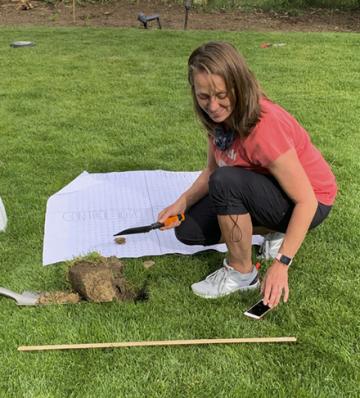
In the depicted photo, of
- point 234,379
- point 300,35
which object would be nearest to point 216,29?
point 300,35

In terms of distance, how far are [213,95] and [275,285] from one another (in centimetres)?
72

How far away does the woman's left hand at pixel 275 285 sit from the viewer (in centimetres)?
186

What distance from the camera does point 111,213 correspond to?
120 inches

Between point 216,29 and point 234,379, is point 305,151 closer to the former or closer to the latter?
point 234,379

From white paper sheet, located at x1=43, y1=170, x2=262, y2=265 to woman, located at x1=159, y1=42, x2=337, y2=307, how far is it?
35cm

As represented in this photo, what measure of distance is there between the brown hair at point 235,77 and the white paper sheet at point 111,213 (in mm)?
905

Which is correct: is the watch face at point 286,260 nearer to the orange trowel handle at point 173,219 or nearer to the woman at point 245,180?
the woman at point 245,180

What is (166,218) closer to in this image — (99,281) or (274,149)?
(99,281)

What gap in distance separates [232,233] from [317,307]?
466 millimetres

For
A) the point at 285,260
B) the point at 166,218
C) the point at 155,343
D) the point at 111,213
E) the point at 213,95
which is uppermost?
the point at 213,95

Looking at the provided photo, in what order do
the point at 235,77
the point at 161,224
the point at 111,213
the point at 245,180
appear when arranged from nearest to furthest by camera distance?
the point at 235,77 < the point at 245,180 < the point at 161,224 < the point at 111,213

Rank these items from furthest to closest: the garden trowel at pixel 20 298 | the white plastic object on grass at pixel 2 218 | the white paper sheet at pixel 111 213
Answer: the white plastic object on grass at pixel 2 218 → the white paper sheet at pixel 111 213 → the garden trowel at pixel 20 298

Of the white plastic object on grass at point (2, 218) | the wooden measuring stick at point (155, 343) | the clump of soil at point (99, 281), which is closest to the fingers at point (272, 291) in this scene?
the wooden measuring stick at point (155, 343)

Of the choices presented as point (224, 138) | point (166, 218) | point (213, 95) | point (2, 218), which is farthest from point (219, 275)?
point (2, 218)
